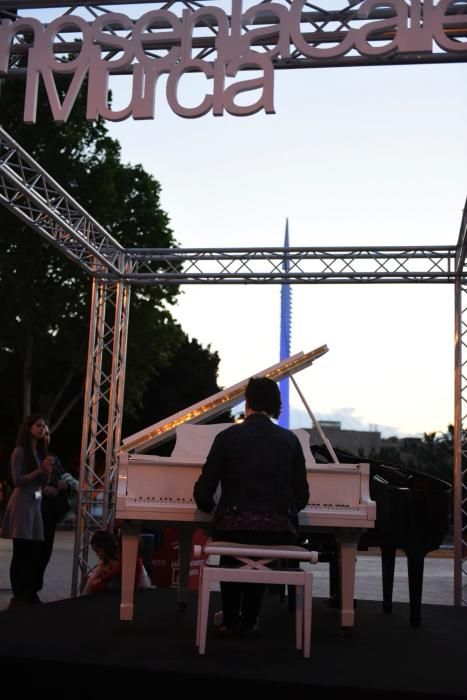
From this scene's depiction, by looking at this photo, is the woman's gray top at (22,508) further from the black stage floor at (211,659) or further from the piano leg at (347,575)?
the piano leg at (347,575)

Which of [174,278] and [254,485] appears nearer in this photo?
[254,485]

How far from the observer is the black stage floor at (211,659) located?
12.9 ft

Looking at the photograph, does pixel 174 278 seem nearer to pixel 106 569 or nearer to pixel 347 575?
pixel 106 569

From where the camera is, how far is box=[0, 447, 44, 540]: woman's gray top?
739 cm

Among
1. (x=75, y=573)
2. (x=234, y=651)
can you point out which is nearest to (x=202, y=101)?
(x=234, y=651)

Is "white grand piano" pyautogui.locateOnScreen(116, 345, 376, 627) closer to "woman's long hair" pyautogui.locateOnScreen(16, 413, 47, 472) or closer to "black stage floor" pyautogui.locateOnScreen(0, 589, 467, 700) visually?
"black stage floor" pyautogui.locateOnScreen(0, 589, 467, 700)

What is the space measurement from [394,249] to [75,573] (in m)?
5.46

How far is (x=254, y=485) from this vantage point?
16.4 ft

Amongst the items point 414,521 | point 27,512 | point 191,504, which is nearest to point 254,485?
point 191,504

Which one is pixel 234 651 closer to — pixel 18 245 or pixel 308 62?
pixel 308 62

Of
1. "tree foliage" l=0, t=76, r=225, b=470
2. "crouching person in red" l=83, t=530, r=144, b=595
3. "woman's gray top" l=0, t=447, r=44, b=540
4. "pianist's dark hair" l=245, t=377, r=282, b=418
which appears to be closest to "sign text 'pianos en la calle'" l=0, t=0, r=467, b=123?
"pianist's dark hair" l=245, t=377, r=282, b=418

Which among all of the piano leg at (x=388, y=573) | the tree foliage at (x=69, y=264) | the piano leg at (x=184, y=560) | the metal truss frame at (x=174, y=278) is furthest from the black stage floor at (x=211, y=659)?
the tree foliage at (x=69, y=264)

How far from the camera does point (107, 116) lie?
622cm

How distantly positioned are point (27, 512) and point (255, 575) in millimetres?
3342
